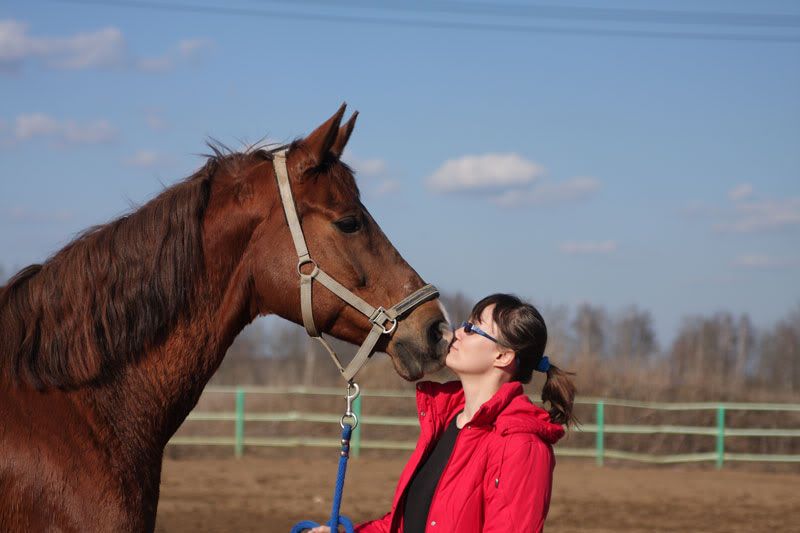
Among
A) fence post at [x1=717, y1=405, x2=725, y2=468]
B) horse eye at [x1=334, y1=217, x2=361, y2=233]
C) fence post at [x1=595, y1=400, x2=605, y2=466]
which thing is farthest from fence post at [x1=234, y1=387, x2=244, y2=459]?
horse eye at [x1=334, y1=217, x2=361, y2=233]

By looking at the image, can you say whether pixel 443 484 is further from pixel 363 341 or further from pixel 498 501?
pixel 363 341

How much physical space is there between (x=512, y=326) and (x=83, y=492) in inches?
55.2

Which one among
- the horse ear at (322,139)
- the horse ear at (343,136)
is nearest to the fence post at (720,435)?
the horse ear at (343,136)

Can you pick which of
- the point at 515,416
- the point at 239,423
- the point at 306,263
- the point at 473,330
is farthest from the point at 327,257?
the point at 239,423

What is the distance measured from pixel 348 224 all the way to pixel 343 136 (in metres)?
0.35

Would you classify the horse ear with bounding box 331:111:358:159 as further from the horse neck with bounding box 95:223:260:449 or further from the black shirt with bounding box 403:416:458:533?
the black shirt with bounding box 403:416:458:533

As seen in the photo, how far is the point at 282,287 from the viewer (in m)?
2.89

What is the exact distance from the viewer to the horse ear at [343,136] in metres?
3.03

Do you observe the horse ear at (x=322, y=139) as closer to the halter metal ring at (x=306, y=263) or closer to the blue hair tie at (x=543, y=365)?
the halter metal ring at (x=306, y=263)

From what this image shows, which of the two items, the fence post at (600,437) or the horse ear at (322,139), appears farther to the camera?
the fence post at (600,437)

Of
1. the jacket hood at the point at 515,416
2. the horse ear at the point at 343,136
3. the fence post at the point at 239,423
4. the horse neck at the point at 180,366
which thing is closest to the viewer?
the jacket hood at the point at 515,416

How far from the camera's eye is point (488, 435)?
2666 millimetres

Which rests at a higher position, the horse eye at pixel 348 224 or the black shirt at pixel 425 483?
the horse eye at pixel 348 224

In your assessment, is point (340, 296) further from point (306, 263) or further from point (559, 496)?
point (559, 496)
